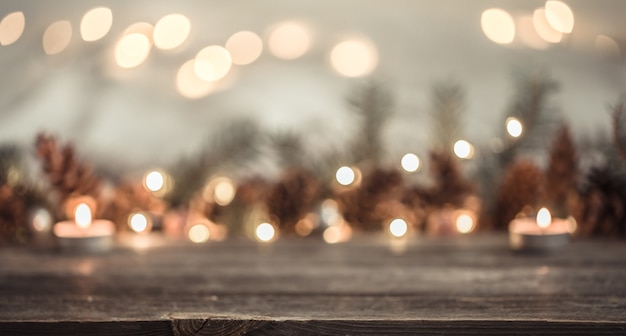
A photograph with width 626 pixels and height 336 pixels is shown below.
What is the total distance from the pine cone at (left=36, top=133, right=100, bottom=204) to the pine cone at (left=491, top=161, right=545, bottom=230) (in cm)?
64

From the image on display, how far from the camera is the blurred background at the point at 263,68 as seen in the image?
1482 mm

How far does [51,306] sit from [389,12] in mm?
1111

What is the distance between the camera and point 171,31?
1.54 meters

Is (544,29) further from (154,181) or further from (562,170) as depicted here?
(154,181)

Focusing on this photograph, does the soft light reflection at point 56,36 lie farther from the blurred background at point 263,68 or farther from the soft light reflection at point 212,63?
the soft light reflection at point 212,63

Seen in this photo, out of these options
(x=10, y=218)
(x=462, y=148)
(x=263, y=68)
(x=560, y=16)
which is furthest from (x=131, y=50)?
(x=560, y=16)

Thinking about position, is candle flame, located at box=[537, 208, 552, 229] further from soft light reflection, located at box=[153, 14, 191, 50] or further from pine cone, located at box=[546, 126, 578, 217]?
soft light reflection, located at box=[153, 14, 191, 50]

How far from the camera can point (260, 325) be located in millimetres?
554

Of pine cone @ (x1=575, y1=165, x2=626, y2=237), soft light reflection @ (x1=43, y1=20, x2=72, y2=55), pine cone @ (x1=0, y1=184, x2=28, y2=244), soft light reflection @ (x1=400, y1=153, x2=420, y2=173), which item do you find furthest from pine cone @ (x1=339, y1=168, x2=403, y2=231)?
soft light reflection @ (x1=43, y1=20, x2=72, y2=55)

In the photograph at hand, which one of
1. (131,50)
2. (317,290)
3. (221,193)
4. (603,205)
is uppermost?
(131,50)

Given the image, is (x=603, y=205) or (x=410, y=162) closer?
Result: (x=603, y=205)

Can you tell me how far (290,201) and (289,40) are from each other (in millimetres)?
585

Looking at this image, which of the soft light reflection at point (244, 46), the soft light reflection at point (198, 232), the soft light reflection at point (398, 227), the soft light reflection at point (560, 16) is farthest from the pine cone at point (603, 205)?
the soft light reflection at point (244, 46)

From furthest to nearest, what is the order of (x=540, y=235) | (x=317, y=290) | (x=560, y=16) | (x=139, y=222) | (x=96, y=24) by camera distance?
(x=96, y=24)
(x=560, y=16)
(x=139, y=222)
(x=540, y=235)
(x=317, y=290)
